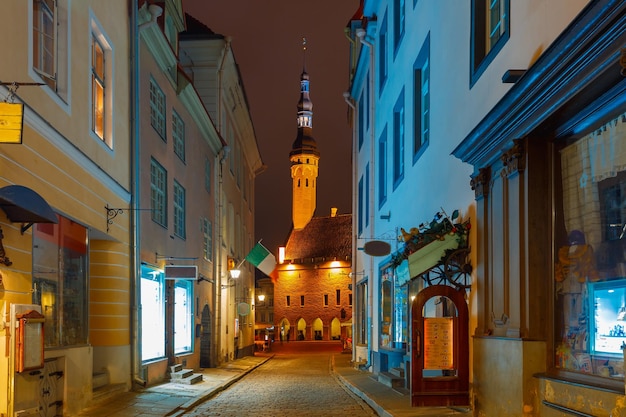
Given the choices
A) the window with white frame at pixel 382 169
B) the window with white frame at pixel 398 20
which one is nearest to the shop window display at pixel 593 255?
the window with white frame at pixel 398 20

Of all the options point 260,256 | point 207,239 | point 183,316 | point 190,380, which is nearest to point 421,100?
point 190,380

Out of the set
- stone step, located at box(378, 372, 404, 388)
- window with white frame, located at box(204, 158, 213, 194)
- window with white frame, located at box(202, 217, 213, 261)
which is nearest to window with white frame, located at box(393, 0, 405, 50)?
stone step, located at box(378, 372, 404, 388)

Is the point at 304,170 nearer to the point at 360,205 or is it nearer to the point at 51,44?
the point at 360,205

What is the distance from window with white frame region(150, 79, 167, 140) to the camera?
742 inches

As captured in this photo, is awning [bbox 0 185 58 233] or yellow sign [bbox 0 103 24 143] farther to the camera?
awning [bbox 0 185 58 233]

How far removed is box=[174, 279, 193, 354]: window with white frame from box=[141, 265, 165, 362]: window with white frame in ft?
6.25

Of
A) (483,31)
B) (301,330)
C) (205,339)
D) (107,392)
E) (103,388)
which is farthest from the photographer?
(301,330)

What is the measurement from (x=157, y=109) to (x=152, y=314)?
540cm

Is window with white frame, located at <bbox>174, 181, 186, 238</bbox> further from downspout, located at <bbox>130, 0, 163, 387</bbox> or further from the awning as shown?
the awning

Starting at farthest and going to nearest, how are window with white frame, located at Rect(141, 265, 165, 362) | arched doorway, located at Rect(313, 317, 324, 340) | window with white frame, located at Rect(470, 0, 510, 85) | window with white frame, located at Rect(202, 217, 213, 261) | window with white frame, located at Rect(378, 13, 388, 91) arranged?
arched doorway, located at Rect(313, 317, 324, 340), window with white frame, located at Rect(202, 217, 213, 261), window with white frame, located at Rect(378, 13, 388, 91), window with white frame, located at Rect(141, 265, 165, 362), window with white frame, located at Rect(470, 0, 510, 85)

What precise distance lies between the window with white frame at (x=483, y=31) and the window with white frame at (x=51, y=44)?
20.9ft

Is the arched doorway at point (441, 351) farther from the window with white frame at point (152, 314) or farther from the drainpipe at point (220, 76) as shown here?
the drainpipe at point (220, 76)

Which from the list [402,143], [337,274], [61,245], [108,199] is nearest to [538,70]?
[61,245]

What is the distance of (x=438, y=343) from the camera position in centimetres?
1124
